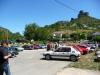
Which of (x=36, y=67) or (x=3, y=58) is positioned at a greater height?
(x=3, y=58)

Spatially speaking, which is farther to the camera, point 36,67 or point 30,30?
point 30,30

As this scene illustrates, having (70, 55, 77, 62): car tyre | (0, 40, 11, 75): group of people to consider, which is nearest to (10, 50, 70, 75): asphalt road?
(70, 55, 77, 62): car tyre

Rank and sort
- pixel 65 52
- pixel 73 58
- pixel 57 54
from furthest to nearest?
1. pixel 57 54
2. pixel 65 52
3. pixel 73 58


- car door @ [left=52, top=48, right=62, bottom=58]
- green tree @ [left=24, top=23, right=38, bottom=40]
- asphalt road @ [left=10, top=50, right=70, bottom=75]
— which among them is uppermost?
green tree @ [left=24, top=23, right=38, bottom=40]

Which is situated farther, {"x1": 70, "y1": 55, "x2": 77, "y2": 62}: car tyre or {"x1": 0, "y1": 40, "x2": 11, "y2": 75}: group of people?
{"x1": 70, "y1": 55, "x2": 77, "y2": 62}: car tyre

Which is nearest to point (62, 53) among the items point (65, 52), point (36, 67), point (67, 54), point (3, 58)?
point (65, 52)

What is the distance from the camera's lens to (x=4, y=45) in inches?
410

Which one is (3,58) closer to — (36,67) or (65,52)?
(36,67)

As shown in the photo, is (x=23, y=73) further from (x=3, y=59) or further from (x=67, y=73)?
(x=3, y=59)

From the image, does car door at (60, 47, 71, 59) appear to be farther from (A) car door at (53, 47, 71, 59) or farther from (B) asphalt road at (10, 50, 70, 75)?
(B) asphalt road at (10, 50, 70, 75)

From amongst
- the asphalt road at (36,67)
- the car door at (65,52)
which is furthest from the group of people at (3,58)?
the car door at (65,52)

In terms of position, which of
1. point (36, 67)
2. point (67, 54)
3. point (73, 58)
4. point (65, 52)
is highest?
point (65, 52)

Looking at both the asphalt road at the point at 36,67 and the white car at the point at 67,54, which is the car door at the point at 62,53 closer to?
the white car at the point at 67,54

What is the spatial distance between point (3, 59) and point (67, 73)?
588 centimetres
